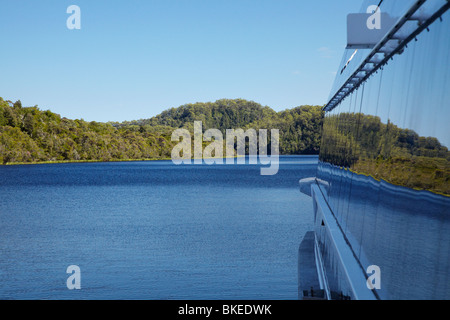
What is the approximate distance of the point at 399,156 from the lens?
4.43 metres

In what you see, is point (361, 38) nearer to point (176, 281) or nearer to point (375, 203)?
point (375, 203)

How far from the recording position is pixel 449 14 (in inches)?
121

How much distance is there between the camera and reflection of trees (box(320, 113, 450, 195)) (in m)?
3.22

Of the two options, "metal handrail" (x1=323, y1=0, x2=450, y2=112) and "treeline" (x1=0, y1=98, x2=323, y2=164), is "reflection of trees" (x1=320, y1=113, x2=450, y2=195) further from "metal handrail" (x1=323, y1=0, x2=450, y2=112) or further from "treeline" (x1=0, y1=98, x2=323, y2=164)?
"treeline" (x1=0, y1=98, x2=323, y2=164)

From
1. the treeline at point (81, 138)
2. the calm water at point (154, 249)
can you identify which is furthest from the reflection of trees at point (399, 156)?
the treeline at point (81, 138)

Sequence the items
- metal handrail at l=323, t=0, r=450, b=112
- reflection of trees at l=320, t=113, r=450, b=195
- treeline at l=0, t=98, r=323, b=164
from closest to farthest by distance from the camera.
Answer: reflection of trees at l=320, t=113, r=450, b=195 → metal handrail at l=323, t=0, r=450, b=112 → treeline at l=0, t=98, r=323, b=164

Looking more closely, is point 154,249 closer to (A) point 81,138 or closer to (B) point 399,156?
(B) point 399,156

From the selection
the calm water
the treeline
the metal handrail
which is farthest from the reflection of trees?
the treeline

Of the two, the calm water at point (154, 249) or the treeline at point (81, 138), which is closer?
the calm water at point (154, 249)

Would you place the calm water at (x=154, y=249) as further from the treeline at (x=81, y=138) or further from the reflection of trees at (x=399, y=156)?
the treeline at (x=81, y=138)

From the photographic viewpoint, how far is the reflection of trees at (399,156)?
10.6 feet

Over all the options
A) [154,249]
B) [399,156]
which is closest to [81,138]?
[154,249]
